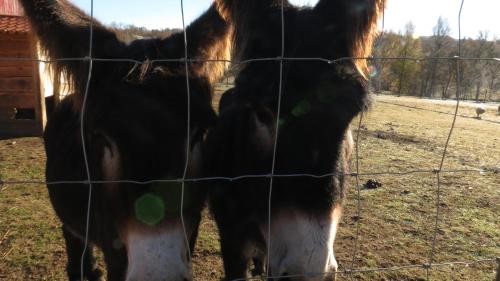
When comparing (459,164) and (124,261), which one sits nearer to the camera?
(124,261)

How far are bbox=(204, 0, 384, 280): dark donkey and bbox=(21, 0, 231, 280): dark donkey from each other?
0.98 ft

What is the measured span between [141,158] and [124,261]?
2.39 feet

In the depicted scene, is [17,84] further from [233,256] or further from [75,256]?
[233,256]

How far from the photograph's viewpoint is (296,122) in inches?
80.8

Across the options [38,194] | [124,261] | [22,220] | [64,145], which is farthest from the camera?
[38,194]

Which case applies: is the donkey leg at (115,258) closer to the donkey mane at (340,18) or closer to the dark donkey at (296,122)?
the dark donkey at (296,122)

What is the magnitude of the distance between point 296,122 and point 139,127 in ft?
2.64

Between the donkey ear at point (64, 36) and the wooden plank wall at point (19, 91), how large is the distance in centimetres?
883

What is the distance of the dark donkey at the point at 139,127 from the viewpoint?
6.31ft

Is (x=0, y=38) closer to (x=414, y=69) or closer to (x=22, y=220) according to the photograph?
(x=22, y=220)

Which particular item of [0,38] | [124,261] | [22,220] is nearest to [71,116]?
[124,261]

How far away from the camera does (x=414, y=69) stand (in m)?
41.9

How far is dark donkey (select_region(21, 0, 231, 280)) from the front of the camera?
1922 millimetres

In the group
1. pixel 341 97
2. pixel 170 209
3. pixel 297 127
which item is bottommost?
pixel 170 209
